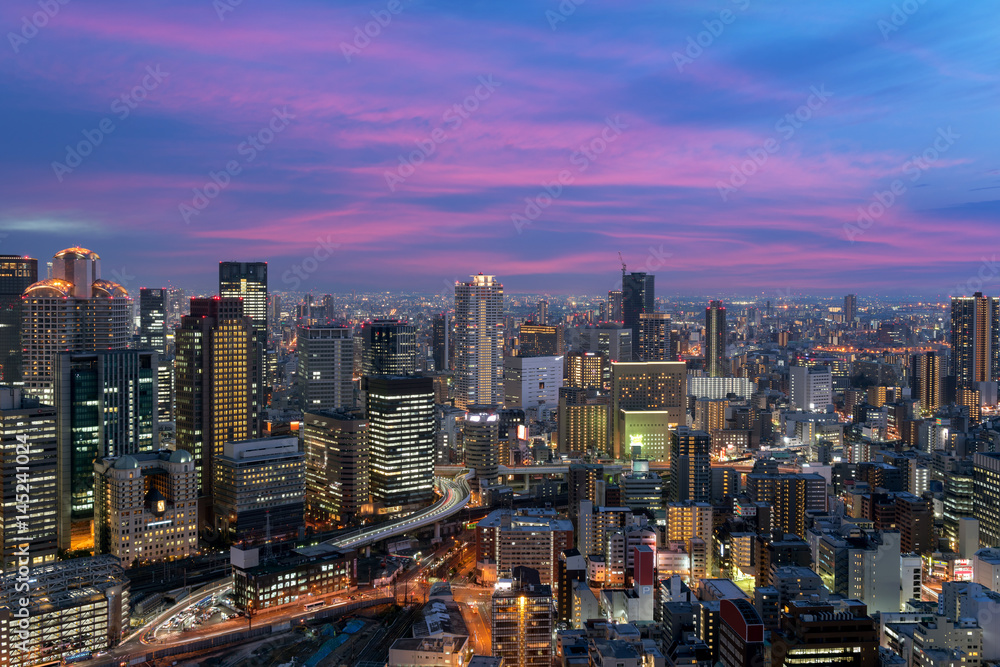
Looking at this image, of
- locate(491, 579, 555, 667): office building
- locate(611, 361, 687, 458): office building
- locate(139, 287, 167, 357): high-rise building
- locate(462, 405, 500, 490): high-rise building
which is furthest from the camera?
locate(139, 287, 167, 357): high-rise building

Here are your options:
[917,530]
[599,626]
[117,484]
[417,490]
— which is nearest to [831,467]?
[917,530]

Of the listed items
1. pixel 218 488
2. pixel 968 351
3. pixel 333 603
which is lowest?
pixel 333 603

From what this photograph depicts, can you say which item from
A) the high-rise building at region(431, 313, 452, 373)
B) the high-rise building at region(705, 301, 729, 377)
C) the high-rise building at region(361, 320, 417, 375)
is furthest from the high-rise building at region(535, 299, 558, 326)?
the high-rise building at region(361, 320, 417, 375)

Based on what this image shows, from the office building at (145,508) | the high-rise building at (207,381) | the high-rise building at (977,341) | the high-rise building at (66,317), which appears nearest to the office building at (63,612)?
the office building at (145,508)

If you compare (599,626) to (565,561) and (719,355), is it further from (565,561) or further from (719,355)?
(719,355)

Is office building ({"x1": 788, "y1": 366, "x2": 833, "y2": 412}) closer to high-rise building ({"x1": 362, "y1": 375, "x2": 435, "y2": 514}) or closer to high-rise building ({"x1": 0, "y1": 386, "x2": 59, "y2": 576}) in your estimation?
high-rise building ({"x1": 362, "y1": 375, "x2": 435, "y2": 514})

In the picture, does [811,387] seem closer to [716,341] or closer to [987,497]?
[716,341]
